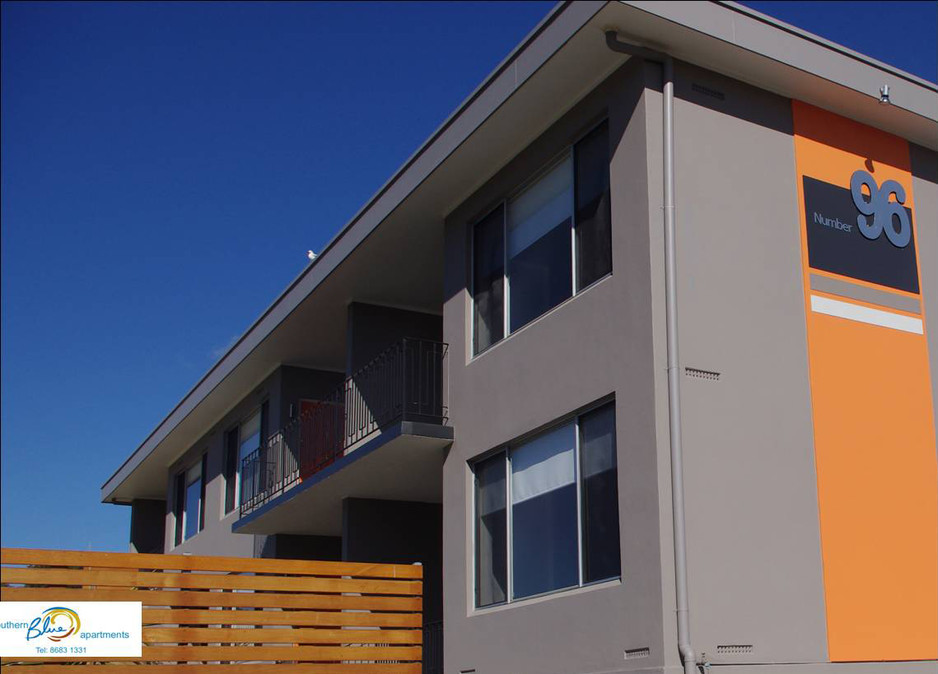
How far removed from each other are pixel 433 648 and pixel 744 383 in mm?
7045

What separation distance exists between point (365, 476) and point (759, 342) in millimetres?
6823

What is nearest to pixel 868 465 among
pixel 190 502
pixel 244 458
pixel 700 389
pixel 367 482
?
pixel 700 389

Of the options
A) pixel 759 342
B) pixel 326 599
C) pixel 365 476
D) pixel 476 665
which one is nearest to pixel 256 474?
pixel 365 476

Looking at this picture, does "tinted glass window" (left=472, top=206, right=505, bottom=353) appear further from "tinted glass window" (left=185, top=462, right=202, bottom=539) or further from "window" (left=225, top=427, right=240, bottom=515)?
"tinted glass window" (left=185, top=462, right=202, bottom=539)

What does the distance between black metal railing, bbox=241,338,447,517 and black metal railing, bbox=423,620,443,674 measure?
2734mm

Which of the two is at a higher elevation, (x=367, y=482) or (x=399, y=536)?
(x=367, y=482)

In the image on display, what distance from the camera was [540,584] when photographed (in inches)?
466

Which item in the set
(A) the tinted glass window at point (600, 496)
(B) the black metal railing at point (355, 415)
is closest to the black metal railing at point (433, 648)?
(B) the black metal railing at point (355, 415)

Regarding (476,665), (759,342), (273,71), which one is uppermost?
(273,71)

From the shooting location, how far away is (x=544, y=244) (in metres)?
12.8

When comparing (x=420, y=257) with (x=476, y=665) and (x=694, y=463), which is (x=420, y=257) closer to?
(x=476, y=665)

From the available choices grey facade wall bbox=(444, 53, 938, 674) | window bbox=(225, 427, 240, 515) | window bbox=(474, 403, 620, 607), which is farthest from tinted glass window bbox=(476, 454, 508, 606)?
window bbox=(225, 427, 240, 515)

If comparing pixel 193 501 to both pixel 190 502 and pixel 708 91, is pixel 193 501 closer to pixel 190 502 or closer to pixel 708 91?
pixel 190 502

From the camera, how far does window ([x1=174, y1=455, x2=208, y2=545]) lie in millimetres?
25109
